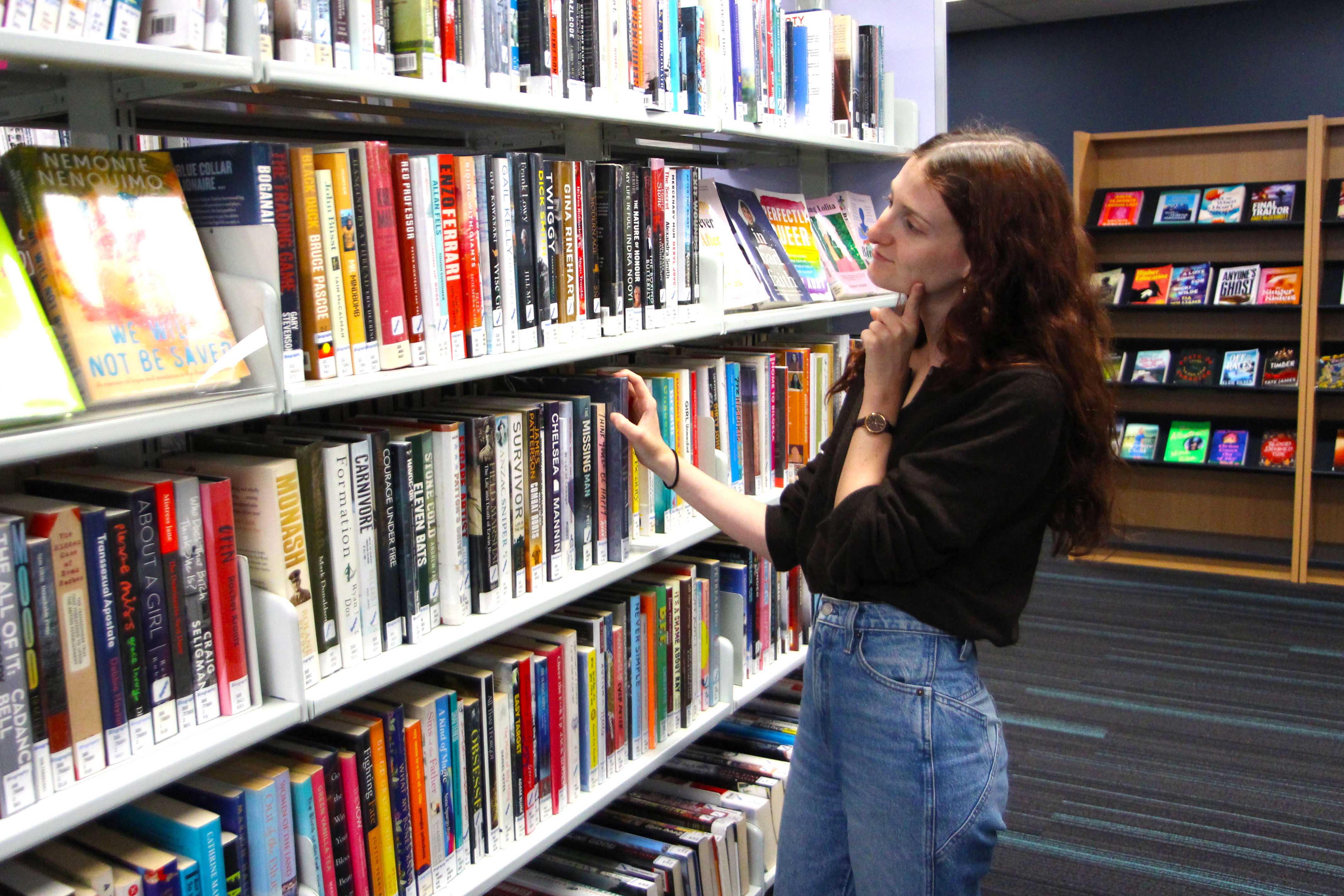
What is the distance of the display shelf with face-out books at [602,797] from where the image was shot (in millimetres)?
1525

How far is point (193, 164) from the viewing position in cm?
116

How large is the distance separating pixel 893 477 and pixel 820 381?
1.15m

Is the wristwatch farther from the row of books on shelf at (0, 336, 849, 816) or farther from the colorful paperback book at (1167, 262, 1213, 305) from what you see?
the colorful paperback book at (1167, 262, 1213, 305)

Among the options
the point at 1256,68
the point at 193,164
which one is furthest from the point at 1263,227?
the point at 193,164

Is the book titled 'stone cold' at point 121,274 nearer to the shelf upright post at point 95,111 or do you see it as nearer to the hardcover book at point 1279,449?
the shelf upright post at point 95,111

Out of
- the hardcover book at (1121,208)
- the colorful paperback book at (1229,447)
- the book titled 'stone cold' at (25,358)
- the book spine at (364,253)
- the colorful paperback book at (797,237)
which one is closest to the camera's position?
the book titled 'stone cold' at (25,358)

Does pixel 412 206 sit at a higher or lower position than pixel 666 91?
lower

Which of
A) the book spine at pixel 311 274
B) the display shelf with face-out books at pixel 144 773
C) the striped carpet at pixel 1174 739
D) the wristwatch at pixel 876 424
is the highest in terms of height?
the book spine at pixel 311 274

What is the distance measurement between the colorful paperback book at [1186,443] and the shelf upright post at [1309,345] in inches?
16.9

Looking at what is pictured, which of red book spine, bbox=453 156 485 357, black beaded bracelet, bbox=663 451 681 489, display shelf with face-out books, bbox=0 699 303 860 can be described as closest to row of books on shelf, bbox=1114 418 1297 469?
black beaded bracelet, bbox=663 451 681 489

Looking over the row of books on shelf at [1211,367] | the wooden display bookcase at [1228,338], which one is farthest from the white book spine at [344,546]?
the wooden display bookcase at [1228,338]

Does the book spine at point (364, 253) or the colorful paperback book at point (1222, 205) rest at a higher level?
the colorful paperback book at point (1222, 205)

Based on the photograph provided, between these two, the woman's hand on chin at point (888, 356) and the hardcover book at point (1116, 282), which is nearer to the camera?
the woman's hand on chin at point (888, 356)

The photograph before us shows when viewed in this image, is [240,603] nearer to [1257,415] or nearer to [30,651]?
[30,651]
